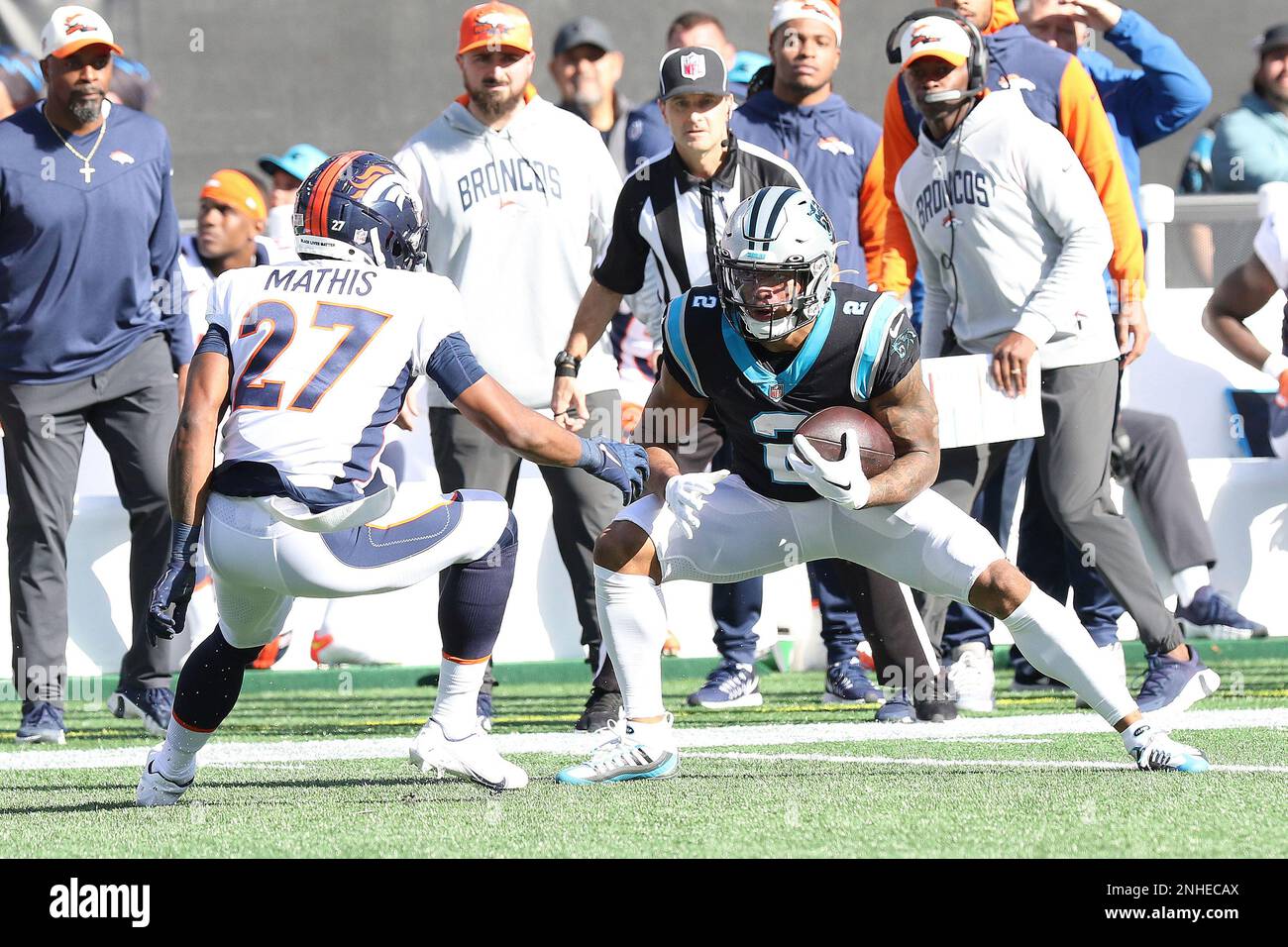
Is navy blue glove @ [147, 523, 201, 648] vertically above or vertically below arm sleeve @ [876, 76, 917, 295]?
below

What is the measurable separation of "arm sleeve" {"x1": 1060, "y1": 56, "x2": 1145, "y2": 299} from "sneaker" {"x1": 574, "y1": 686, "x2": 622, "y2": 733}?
2315mm

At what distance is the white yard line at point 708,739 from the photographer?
6301 millimetres

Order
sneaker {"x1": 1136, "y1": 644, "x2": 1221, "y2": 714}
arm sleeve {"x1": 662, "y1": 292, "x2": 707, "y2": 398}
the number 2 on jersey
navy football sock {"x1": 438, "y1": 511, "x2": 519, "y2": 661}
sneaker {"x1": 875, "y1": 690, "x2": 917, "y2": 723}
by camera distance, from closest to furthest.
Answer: the number 2 on jersey
navy football sock {"x1": 438, "y1": 511, "x2": 519, "y2": 661}
arm sleeve {"x1": 662, "y1": 292, "x2": 707, "y2": 398}
sneaker {"x1": 1136, "y1": 644, "x2": 1221, "y2": 714}
sneaker {"x1": 875, "y1": 690, "x2": 917, "y2": 723}

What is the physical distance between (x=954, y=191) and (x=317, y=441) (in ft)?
9.08

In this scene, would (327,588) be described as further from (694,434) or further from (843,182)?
(843,182)

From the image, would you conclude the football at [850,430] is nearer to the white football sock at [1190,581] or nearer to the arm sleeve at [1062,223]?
the arm sleeve at [1062,223]

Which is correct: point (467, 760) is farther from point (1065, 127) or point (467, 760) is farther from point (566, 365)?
point (1065, 127)

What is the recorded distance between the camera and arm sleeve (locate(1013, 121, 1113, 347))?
22.1 ft

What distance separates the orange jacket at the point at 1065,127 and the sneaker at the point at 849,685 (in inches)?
55.6

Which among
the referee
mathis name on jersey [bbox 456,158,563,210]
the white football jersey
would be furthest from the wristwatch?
the white football jersey

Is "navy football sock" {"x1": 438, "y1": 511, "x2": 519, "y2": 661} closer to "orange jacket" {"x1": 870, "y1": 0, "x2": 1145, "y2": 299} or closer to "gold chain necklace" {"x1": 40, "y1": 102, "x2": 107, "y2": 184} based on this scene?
"orange jacket" {"x1": 870, "y1": 0, "x2": 1145, "y2": 299}

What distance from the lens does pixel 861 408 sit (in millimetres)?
5547

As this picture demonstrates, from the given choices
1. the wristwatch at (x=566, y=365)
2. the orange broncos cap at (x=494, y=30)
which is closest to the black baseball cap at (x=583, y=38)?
the orange broncos cap at (x=494, y=30)
